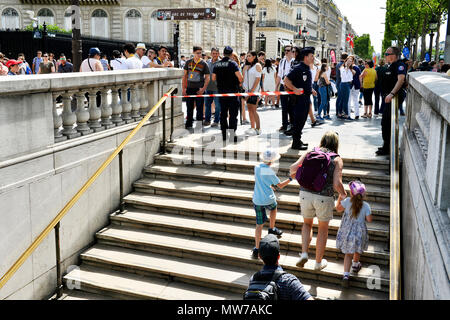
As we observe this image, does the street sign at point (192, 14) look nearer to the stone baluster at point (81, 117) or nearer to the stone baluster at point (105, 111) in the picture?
the stone baluster at point (105, 111)

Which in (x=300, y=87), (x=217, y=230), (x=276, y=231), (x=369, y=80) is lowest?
(x=217, y=230)

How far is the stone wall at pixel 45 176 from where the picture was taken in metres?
5.59

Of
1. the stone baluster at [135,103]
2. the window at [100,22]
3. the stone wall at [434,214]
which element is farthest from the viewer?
the window at [100,22]

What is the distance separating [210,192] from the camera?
25.5 feet

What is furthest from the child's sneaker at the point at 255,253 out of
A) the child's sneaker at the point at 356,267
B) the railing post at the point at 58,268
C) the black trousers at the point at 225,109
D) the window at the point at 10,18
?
the window at the point at 10,18

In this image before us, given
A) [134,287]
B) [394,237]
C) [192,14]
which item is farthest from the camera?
[192,14]

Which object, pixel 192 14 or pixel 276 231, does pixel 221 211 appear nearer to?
pixel 276 231

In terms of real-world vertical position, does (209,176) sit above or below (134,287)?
above

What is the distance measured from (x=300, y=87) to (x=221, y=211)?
3.01 m

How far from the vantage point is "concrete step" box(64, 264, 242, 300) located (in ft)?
19.8

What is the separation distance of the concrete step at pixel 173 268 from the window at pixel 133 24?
42.1m

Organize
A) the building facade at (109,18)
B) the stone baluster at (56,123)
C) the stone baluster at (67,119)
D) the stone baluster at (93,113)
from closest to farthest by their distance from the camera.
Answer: the stone baluster at (56,123)
the stone baluster at (67,119)
the stone baluster at (93,113)
the building facade at (109,18)

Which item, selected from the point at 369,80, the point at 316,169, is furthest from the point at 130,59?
the point at 369,80

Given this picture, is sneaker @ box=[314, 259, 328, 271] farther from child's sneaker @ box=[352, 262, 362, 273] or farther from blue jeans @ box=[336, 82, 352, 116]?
blue jeans @ box=[336, 82, 352, 116]
